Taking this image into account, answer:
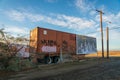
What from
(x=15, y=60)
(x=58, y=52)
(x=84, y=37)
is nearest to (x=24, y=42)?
(x=15, y=60)

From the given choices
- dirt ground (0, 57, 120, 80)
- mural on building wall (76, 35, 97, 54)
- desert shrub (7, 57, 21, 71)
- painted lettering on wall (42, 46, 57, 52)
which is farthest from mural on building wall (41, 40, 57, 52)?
dirt ground (0, 57, 120, 80)

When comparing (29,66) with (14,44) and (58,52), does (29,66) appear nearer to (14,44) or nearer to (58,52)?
(14,44)

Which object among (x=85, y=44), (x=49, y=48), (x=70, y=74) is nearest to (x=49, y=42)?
(x=49, y=48)

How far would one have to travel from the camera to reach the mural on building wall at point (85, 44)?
2442 centimetres

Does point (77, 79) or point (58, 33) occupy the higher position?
point (58, 33)

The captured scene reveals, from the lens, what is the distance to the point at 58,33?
21.3 m

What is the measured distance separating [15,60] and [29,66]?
5.21 feet

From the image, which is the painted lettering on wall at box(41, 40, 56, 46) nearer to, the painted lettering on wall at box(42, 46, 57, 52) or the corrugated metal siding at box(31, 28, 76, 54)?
the corrugated metal siding at box(31, 28, 76, 54)

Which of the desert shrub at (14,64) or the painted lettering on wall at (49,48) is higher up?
the painted lettering on wall at (49,48)

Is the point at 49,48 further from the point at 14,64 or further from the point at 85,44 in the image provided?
the point at 85,44

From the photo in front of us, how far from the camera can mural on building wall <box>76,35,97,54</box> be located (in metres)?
24.4

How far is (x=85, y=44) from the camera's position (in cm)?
2567

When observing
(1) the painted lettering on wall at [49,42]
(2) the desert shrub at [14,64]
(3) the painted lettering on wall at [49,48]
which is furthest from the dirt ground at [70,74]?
(1) the painted lettering on wall at [49,42]

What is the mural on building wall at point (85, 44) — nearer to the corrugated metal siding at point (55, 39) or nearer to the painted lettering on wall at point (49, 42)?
the corrugated metal siding at point (55, 39)
